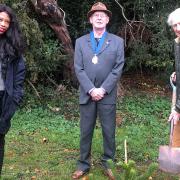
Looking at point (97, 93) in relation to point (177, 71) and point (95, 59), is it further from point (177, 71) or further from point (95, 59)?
point (177, 71)

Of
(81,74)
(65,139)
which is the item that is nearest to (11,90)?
(81,74)

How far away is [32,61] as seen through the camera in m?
9.19

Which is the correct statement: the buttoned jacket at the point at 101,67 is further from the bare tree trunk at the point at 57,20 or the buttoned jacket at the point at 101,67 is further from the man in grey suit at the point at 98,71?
the bare tree trunk at the point at 57,20

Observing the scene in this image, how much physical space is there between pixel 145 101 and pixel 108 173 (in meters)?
4.64

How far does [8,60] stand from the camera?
470cm

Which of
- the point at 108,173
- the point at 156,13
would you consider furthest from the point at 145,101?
the point at 108,173

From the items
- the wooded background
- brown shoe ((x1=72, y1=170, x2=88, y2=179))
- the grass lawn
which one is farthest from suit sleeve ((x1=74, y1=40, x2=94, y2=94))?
the wooded background

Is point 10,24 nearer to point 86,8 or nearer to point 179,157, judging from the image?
point 179,157

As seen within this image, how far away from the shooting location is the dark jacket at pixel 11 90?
185 inches

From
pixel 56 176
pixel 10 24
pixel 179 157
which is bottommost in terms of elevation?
pixel 56 176

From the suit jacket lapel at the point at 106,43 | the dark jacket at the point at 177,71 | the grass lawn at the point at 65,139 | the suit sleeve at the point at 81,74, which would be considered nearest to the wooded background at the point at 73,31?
the grass lawn at the point at 65,139

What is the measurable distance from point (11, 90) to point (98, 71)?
3.97ft

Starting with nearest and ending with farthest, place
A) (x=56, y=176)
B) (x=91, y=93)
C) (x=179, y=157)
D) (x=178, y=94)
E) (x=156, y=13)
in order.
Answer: (x=179, y=157), (x=178, y=94), (x=91, y=93), (x=56, y=176), (x=156, y=13)

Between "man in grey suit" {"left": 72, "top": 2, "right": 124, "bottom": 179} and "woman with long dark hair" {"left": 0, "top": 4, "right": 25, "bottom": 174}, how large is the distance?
3.14 ft
